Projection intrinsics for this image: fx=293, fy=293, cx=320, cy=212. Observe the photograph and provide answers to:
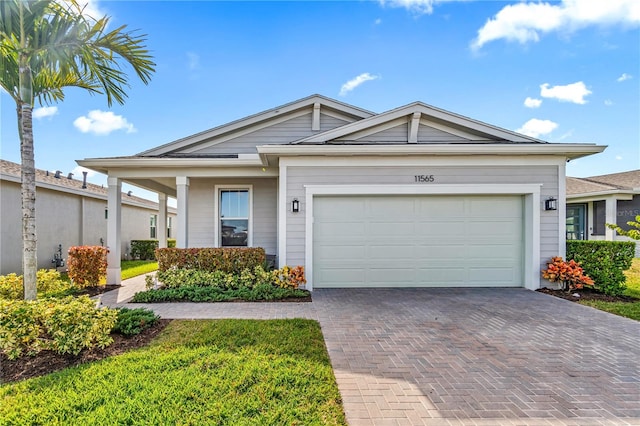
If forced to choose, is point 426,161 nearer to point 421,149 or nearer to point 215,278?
point 421,149

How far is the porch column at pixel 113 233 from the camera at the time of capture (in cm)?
802

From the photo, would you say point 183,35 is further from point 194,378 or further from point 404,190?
point 194,378

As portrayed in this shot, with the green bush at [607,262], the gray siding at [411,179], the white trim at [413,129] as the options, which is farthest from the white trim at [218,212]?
the green bush at [607,262]

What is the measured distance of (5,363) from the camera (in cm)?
344

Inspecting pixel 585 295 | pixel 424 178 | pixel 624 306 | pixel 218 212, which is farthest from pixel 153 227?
pixel 624 306

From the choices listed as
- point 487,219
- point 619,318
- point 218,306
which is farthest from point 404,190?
point 218,306

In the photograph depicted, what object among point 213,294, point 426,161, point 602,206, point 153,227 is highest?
point 426,161

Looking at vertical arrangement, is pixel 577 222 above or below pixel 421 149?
below

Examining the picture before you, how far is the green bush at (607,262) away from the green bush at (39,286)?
1271 centimetres

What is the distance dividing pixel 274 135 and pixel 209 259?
4.73 m

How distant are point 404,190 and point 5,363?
730 cm

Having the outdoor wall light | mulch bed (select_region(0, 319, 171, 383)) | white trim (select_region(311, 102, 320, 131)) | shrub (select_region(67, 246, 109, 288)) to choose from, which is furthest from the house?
mulch bed (select_region(0, 319, 171, 383))

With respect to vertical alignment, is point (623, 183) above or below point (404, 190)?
above

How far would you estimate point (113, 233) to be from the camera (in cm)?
803
